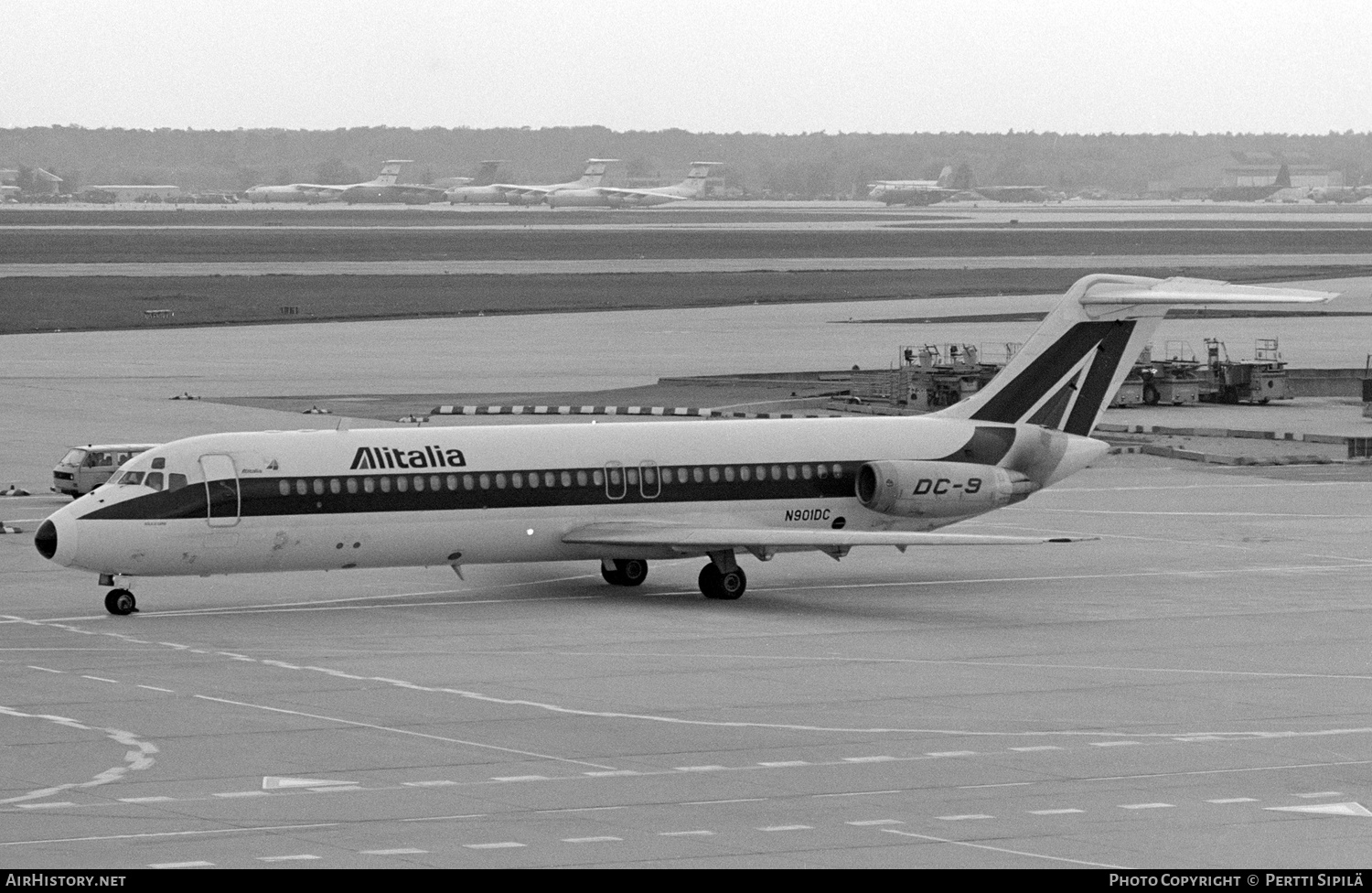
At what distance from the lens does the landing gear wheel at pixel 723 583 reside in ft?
126

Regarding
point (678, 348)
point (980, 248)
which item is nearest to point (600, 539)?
point (678, 348)

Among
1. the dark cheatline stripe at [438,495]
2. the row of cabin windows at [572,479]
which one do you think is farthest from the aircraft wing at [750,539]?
the row of cabin windows at [572,479]

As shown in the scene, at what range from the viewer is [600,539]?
38.2 m

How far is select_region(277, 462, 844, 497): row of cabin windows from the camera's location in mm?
37062

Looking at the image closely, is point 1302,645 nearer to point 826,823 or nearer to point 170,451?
point 826,823

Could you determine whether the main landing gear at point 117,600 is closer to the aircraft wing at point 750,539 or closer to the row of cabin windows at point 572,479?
the row of cabin windows at point 572,479

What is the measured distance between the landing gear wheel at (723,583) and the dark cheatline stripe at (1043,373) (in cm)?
666

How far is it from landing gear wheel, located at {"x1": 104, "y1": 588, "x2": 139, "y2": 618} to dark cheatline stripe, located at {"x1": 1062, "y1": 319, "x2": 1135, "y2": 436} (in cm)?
1830

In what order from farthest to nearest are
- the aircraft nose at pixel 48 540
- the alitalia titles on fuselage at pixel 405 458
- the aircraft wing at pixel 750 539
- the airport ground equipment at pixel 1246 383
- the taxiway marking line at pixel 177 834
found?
1. the airport ground equipment at pixel 1246 383
2. the aircraft wing at pixel 750 539
3. the alitalia titles on fuselage at pixel 405 458
4. the aircraft nose at pixel 48 540
5. the taxiway marking line at pixel 177 834

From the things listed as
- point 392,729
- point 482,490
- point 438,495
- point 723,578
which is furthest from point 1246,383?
point 392,729

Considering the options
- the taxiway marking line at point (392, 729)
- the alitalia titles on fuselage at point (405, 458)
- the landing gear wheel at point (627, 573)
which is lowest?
the landing gear wheel at point (627, 573)

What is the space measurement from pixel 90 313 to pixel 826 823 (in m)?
95.2

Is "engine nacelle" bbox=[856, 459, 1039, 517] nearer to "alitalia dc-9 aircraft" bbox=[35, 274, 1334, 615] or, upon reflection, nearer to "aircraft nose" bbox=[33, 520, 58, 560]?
"alitalia dc-9 aircraft" bbox=[35, 274, 1334, 615]

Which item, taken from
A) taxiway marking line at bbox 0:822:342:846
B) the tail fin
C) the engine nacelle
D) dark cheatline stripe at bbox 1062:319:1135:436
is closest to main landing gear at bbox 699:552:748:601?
the engine nacelle
